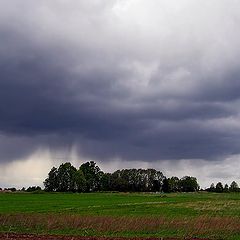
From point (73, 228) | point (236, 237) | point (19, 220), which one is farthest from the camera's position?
point (19, 220)

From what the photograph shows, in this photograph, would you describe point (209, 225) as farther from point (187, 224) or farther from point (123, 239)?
point (123, 239)

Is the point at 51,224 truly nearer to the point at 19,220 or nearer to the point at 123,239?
the point at 19,220

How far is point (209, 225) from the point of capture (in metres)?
35.2

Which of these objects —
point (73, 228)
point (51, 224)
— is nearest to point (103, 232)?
point (73, 228)

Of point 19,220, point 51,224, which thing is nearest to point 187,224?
point 51,224

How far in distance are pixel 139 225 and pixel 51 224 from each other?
22.6ft

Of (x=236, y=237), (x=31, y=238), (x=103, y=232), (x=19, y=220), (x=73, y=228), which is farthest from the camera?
(x=19, y=220)

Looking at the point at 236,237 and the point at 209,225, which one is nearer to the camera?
the point at 236,237

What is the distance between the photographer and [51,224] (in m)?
36.1

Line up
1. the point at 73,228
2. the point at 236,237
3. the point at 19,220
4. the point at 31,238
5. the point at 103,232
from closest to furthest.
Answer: the point at 31,238 → the point at 236,237 → the point at 103,232 → the point at 73,228 → the point at 19,220

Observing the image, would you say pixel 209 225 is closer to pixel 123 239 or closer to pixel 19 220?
pixel 123 239

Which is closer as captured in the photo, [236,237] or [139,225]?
[236,237]

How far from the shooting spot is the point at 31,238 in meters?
24.9

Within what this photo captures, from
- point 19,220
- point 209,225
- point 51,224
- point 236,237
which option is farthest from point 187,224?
point 19,220
